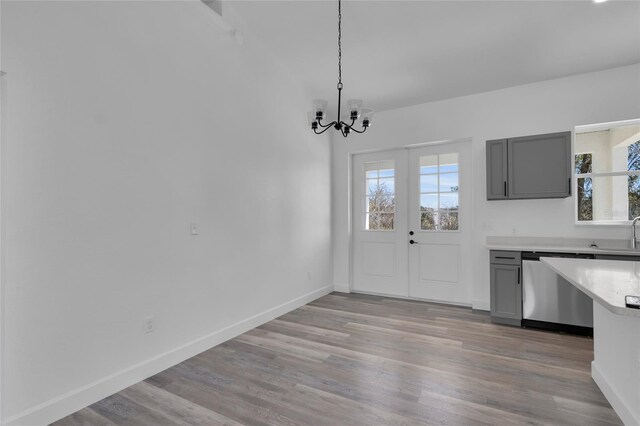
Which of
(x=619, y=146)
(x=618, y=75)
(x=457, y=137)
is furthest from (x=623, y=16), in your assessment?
(x=457, y=137)

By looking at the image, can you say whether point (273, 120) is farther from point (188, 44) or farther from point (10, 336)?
point (10, 336)

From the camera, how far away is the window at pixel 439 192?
4.70m

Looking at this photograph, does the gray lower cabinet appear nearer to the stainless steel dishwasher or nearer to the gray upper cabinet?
the stainless steel dishwasher

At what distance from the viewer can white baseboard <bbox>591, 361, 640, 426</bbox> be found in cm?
181

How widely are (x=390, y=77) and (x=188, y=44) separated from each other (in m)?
2.39

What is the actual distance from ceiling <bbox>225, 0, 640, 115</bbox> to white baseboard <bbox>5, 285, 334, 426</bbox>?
3.07 metres

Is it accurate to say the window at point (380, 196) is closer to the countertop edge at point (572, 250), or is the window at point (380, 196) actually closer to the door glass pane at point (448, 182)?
the door glass pane at point (448, 182)

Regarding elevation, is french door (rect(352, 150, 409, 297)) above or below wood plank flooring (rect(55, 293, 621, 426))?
above

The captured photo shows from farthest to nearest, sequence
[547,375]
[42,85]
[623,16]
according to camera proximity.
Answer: [623,16], [547,375], [42,85]

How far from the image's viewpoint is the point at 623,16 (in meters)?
2.86

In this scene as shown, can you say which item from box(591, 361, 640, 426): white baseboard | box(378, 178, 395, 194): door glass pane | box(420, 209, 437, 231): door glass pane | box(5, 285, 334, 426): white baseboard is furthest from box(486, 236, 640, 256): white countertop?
box(5, 285, 334, 426): white baseboard

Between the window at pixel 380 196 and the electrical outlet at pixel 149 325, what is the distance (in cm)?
353

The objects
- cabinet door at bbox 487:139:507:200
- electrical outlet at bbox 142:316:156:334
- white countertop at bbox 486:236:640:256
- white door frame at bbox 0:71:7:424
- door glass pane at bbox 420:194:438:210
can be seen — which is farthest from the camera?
door glass pane at bbox 420:194:438:210

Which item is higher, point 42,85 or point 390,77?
point 390,77
